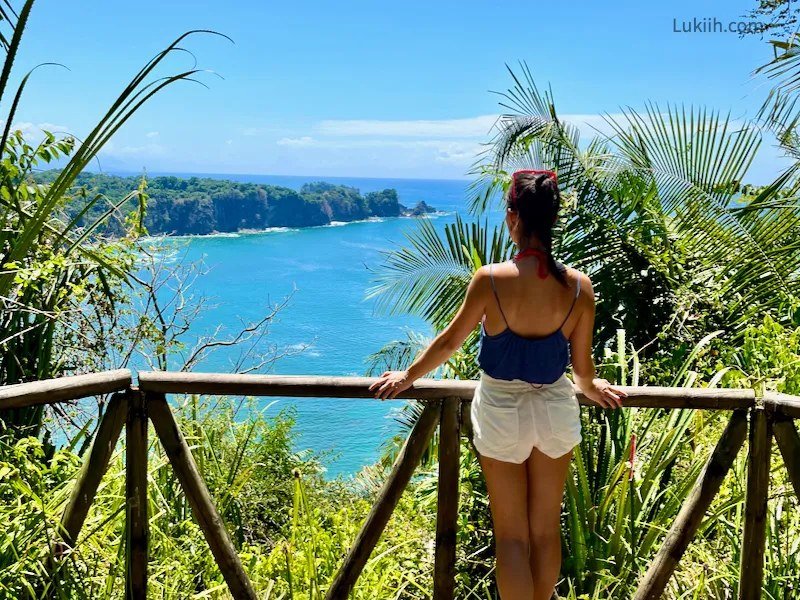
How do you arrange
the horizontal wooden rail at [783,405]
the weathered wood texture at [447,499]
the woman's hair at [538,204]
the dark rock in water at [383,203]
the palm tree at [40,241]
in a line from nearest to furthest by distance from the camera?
the palm tree at [40,241], the woman's hair at [538,204], the horizontal wooden rail at [783,405], the weathered wood texture at [447,499], the dark rock in water at [383,203]

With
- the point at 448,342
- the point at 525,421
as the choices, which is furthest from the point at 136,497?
the point at 525,421

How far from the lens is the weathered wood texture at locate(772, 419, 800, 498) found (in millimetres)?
1980

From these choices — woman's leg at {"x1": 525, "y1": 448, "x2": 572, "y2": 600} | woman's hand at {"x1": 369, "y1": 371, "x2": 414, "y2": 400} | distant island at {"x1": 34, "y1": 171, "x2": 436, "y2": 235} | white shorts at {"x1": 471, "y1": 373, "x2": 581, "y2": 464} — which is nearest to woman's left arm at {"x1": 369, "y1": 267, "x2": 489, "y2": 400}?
woman's hand at {"x1": 369, "y1": 371, "x2": 414, "y2": 400}

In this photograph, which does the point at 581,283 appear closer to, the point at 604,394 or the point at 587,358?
the point at 587,358

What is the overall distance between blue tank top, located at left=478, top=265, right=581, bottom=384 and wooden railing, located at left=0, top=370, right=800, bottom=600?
0.91 ft

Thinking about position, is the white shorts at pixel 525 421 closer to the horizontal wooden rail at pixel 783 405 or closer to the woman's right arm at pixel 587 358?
the woman's right arm at pixel 587 358

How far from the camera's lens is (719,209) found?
18.4 ft

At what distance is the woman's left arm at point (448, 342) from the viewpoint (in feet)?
5.75

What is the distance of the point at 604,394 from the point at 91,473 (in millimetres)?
1522

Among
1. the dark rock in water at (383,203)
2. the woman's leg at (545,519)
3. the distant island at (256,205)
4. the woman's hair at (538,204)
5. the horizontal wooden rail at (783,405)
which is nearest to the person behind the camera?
the woman's hair at (538,204)

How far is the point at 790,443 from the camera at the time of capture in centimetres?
198

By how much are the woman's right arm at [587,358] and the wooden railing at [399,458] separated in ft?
0.18

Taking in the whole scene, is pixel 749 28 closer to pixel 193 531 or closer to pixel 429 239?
pixel 429 239

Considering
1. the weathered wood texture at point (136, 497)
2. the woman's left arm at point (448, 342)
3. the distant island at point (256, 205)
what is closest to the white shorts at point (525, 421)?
the woman's left arm at point (448, 342)
